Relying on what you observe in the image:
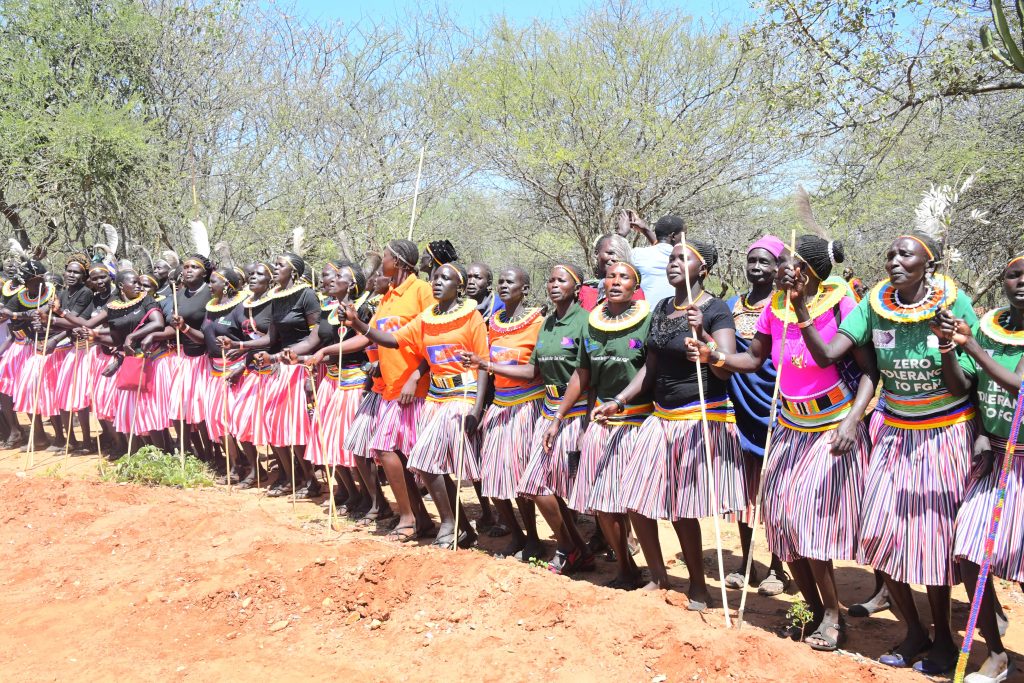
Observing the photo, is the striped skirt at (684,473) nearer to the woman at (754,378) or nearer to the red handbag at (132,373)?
the woman at (754,378)

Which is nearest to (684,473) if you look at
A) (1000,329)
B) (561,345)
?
(561,345)

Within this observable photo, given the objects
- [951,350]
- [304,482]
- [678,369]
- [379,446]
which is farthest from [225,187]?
[951,350]

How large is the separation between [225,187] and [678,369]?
49.3 feet

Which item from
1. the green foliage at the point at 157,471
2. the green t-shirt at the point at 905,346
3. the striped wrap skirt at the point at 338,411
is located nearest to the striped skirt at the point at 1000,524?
the green t-shirt at the point at 905,346

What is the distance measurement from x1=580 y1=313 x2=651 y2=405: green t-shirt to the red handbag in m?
5.74

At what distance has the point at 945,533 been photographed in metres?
4.14

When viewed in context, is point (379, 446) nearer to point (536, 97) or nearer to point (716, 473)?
point (716, 473)

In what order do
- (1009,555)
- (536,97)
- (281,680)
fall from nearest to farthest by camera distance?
1. (1009,555)
2. (281,680)
3. (536,97)

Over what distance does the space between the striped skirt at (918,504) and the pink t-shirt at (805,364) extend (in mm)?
411

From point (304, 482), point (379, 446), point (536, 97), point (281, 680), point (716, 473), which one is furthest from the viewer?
point (536, 97)

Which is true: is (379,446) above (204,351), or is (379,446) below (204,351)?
below

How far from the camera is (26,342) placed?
36.0 ft

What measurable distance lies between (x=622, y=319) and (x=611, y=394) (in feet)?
1.42

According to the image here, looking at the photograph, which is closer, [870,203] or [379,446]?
[379,446]
